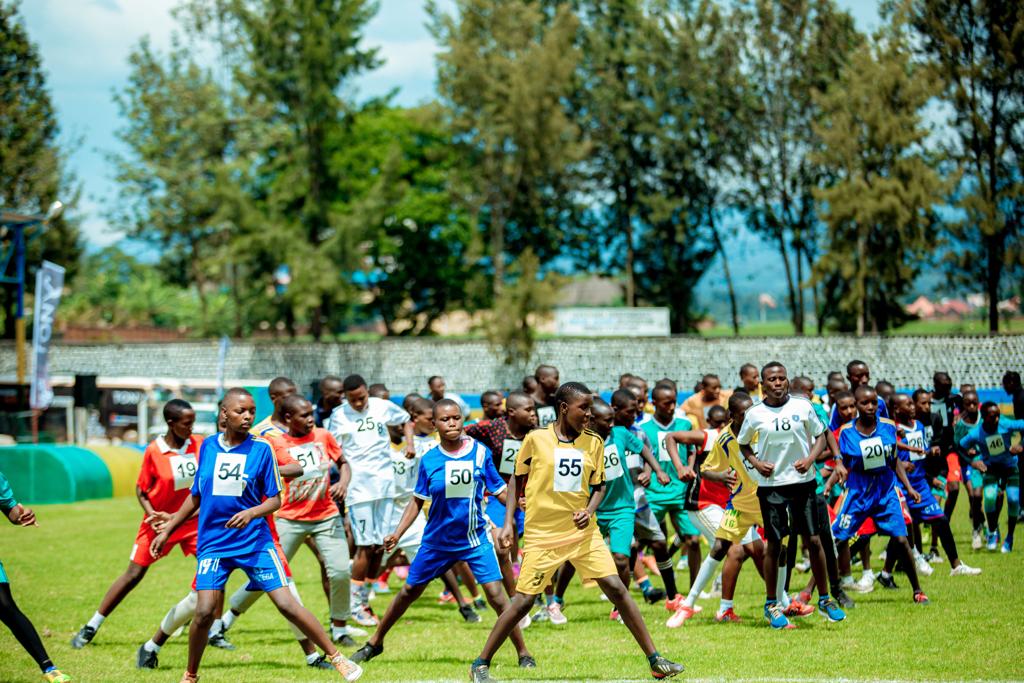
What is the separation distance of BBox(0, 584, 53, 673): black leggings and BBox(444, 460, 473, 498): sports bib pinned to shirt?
3.19 metres

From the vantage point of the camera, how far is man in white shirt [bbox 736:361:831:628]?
978cm

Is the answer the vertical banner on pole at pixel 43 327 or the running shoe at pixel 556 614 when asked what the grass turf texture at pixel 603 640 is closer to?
the running shoe at pixel 556 614

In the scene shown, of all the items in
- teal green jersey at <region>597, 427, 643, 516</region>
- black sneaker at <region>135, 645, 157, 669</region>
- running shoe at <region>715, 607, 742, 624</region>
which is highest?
teal green jersey at <region>597, 427, 643, 516</region>

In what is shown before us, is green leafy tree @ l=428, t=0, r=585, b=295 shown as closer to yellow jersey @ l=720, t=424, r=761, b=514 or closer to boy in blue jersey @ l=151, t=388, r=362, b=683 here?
yellow jersey @ l=720, t=424, r=761, b=514

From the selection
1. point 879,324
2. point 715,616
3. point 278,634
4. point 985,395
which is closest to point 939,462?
point 715,616

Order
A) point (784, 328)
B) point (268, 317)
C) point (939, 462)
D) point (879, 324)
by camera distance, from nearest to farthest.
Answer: point (939, 462) → point (879, 324) → point (268, 317) → point (784, 328)

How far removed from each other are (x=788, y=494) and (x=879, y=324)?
36.8m

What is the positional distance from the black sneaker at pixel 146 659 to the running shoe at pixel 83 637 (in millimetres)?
1132

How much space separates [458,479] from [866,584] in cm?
546

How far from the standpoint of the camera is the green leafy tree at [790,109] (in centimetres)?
4409

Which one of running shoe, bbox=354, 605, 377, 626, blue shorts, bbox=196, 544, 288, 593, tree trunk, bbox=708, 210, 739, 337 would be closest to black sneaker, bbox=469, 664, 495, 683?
blue shorts, bbox=196, 544, 288, 593

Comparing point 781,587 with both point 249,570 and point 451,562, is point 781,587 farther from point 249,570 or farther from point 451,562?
point 249,570

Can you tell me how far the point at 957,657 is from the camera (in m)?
8.43

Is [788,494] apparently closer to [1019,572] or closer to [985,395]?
[1019,572]
